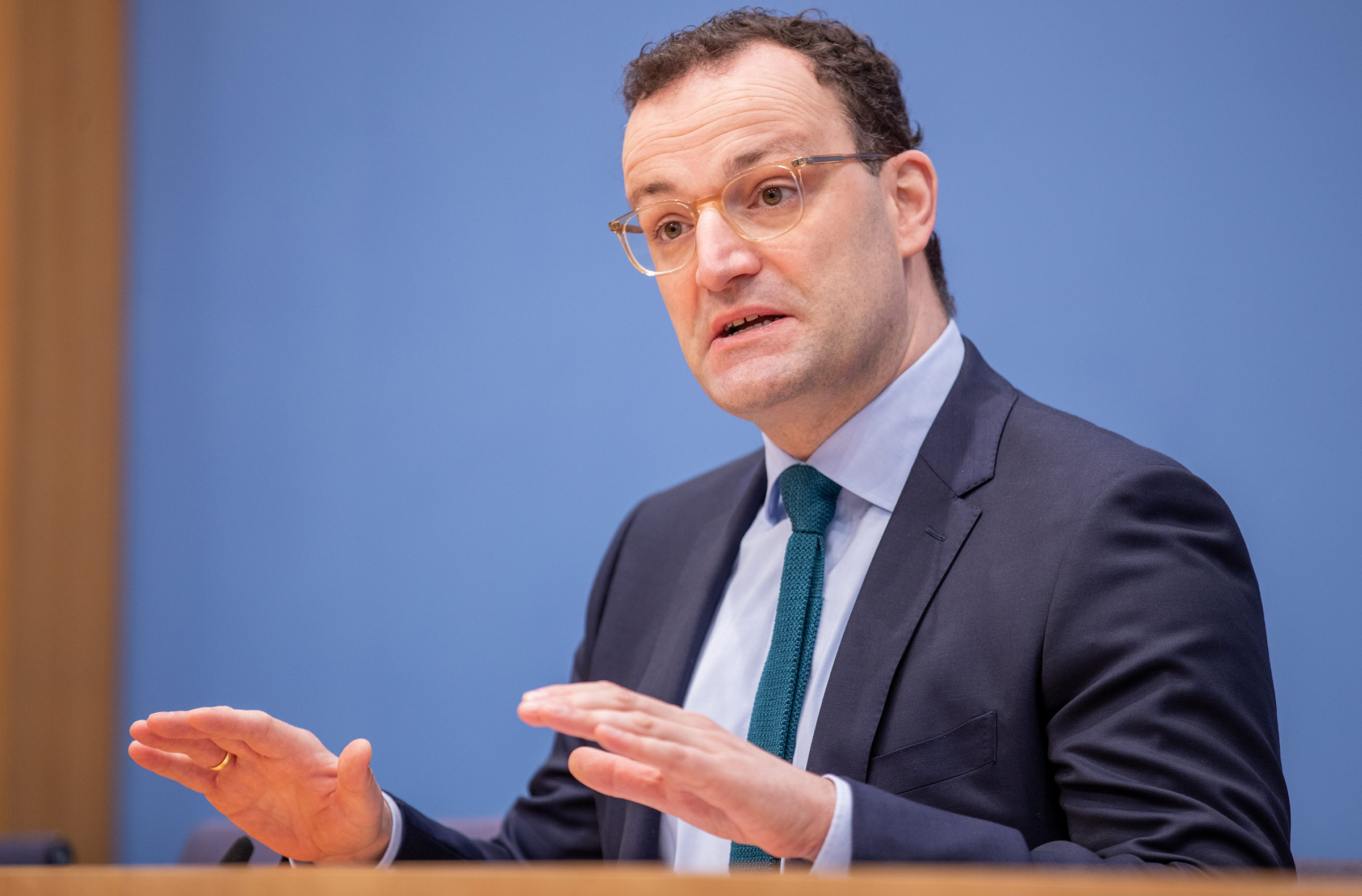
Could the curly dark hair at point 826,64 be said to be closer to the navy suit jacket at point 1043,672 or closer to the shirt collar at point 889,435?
the shirt collar at point 889,435

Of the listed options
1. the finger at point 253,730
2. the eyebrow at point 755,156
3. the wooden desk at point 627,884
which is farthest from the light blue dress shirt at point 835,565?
the wooden desk at point 627,884

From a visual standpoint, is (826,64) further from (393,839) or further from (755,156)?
(393,839)

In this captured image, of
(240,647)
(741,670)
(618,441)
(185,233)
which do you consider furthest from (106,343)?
(741,670)

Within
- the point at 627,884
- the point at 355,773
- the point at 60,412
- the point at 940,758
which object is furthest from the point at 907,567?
the point at 60,412

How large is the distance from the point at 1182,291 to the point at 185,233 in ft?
6.83

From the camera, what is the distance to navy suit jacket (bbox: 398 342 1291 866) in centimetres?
99

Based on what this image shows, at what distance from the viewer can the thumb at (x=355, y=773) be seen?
115cm

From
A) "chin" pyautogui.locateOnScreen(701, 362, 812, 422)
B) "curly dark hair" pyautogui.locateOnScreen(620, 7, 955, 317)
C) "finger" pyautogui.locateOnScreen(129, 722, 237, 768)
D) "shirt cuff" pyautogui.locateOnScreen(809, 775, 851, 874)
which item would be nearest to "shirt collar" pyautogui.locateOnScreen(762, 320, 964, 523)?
"chin" pyautogui.locateOnScreen(701, 362, 812, 422)

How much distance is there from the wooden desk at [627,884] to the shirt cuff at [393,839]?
699mm

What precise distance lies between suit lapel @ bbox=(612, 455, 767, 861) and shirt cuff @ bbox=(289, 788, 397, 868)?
29 cm

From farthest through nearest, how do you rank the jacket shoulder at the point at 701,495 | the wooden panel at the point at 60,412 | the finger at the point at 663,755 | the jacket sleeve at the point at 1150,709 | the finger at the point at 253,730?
the wooden panel at the point at 60,412
the jacket shoulder at the point at 701,495
the finger at the point at 253,730
the jacket sleeve at the point at 1150,709
the finger at the point at 663,755

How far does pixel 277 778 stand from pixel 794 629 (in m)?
0.63

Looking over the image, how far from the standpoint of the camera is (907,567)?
1269 millimetres

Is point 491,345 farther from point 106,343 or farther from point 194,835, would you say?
point 194,835
